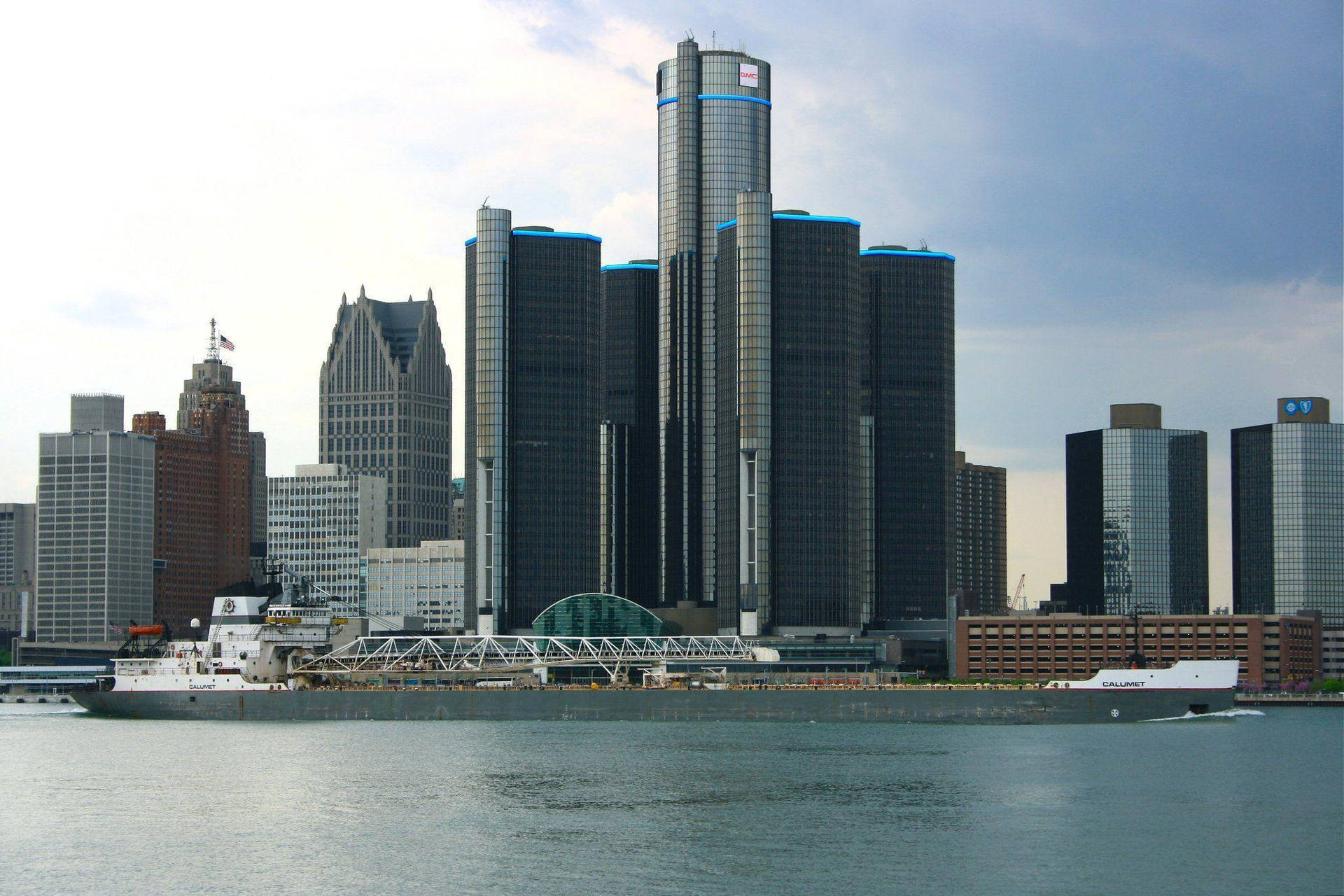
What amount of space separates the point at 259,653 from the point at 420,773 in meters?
55.4

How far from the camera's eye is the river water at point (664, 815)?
7425cm

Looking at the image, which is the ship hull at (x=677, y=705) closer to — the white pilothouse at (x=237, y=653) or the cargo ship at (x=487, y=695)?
the cargo ship at (x=487, y=695)

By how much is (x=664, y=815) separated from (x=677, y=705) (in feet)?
242

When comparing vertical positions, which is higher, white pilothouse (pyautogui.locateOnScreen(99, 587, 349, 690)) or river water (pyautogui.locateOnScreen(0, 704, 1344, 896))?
white pilothouse (pyautogui.locateOnScreen(99, 587, 349, 690))

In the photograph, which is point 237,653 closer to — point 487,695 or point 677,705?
point 487,695

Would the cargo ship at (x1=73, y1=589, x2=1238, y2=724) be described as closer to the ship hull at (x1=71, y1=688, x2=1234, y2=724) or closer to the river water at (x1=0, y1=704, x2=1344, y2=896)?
the ship hull at (x1=71, y1=688, x2=1234, y2=724)

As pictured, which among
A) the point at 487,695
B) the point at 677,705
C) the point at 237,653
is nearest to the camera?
the point at 237,653

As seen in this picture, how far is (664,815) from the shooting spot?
3585 inches

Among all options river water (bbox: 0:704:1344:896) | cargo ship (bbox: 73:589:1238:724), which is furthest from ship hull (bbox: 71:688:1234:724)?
river water (bbox: 0:704:1344:896)

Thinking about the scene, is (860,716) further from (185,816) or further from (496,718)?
(185,816)

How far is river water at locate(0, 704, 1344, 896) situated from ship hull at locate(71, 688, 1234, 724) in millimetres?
16604

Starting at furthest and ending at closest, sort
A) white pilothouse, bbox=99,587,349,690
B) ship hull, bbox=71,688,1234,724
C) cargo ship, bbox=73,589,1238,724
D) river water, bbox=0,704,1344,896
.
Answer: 1. white pilothouse, bbox=99,587,349,690
2. cargo ship, bbox=73,589,1238,724
3. ship hull, bbox=71,688,1234,724
4. river water, bbox=0,704,1344,896

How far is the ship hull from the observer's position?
159000mm

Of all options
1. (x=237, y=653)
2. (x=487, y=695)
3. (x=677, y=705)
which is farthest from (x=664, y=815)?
(x=237, y=653)
